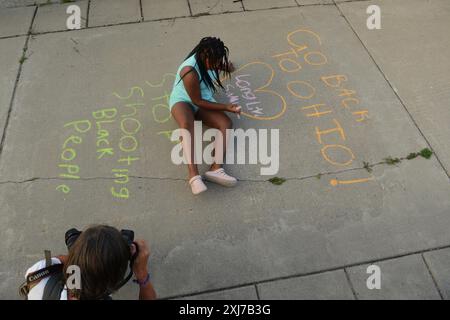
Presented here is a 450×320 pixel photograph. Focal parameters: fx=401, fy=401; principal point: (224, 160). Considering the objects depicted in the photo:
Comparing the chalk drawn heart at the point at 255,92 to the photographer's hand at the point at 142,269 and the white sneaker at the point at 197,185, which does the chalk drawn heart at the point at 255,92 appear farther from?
the photographer's hand at the point at 142,269

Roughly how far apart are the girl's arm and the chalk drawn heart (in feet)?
1.21

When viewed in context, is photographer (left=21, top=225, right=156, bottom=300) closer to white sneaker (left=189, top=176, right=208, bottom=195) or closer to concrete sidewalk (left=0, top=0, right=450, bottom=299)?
concrete sidewalk (left=0, top=0, right=450, bottom=299)

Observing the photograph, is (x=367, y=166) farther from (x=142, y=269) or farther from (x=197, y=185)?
(x=142, y=269)

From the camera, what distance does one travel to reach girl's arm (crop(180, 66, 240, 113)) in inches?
107

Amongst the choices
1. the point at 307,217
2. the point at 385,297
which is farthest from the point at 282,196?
the point at 385,297

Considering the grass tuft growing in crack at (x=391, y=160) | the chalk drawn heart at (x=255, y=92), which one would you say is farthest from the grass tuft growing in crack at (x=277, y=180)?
the grass tuft growing in crack at (x=391, y=160)

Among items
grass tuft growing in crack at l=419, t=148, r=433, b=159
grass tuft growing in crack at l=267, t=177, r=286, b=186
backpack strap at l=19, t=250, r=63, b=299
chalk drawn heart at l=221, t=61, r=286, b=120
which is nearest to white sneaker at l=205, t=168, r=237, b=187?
grass tuft growing in crack at l=267, t=177, r=286, b=186

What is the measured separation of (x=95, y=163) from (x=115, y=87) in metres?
0.81

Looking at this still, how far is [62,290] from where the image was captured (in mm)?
1686

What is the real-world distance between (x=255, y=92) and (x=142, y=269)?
1858 millimetres

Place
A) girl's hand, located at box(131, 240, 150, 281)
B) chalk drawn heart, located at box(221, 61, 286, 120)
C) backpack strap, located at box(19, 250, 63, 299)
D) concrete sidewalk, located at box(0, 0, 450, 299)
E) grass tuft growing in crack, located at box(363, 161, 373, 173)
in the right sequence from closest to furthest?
backpack strap, located at box(19, 250, 63, 299)
girl's hand, located at box(131, 240, 150, 281)
concrete sidewalk, located at box(0, 0, 450, 299)
grass tuft growing in crack, located at box(363, 161, 373, 173)
chalk drawn heart, located at box(221, 61, 286, 120)

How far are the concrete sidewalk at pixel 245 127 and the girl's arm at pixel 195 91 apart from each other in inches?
13.7

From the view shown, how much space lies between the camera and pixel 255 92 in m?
3.32
